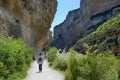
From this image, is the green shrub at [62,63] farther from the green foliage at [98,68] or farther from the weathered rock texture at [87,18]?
the weathered rock texture at [87,18]

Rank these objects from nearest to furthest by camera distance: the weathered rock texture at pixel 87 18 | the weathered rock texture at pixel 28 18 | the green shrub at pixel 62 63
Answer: the green shrub at pixel 62 63
the weathered rock texture at pixel 28 18
the weathered rock texture at pixel 87 18

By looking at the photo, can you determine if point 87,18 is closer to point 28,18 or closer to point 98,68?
point 28,18

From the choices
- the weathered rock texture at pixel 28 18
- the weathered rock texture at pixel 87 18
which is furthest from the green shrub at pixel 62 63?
the weathered rock texture at pixel 87 18

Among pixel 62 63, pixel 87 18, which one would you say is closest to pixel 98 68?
pixel 62 63

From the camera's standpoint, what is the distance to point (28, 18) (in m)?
51.3

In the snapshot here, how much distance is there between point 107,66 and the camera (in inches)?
593

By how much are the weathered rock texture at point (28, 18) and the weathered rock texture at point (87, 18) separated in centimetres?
6873

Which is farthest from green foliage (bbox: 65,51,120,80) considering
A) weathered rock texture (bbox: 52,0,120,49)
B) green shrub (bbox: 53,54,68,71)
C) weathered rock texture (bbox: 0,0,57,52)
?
weathered rock texture (bbox: 52,0,120,49)

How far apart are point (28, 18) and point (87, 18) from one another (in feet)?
336

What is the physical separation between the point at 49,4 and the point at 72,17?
381ft

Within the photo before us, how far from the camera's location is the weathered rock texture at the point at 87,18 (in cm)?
14010

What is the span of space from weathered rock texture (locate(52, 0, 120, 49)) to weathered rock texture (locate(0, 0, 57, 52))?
68.7 meters

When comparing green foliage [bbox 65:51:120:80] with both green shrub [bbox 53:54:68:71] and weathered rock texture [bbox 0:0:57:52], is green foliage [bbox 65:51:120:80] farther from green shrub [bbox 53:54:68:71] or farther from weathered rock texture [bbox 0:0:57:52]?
weathered rock texture [bbox 0:0:57:52]

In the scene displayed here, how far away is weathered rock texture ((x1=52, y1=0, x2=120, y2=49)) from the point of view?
140100 millimetres
